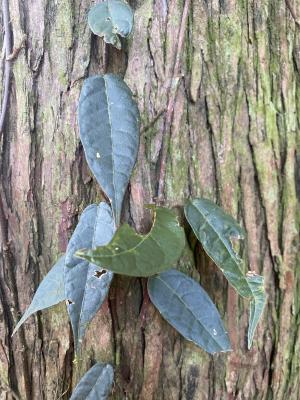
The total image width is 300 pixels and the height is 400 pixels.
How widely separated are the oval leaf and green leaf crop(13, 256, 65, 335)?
0.06 metres

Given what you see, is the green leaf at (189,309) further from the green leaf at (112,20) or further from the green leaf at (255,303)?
the green leaf at (112,20)

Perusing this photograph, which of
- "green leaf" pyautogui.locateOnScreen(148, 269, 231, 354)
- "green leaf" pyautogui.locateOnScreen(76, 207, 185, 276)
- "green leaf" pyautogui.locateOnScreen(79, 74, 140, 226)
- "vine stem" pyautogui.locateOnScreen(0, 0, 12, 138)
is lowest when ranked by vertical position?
"green leaf" pyautogui.locateOnScreen(148, 269, 231, 354)

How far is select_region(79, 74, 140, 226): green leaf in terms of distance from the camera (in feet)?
2.25

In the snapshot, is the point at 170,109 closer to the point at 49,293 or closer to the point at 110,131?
the point at 110,131

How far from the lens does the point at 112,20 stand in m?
0.76

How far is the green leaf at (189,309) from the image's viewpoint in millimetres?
718

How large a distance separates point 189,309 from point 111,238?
17 centimetres

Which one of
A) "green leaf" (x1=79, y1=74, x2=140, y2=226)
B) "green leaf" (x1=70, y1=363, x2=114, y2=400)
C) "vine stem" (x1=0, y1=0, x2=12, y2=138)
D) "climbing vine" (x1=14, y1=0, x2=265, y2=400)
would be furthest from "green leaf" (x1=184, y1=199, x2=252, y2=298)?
"vine stem" (x1=0, y1=0, x2=12, y2=138)

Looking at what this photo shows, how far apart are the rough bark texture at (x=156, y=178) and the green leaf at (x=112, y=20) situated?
0.13 ft

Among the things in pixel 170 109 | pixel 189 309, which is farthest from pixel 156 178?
pixel 189 309

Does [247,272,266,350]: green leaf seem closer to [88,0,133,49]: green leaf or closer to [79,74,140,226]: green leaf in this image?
[79,74,140,226]: green leaf

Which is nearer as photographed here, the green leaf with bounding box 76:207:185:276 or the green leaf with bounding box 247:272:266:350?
the green leaf with bounding box 76:207:185:276

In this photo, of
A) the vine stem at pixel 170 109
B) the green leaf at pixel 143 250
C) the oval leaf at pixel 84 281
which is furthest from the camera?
the vine stem at pixel 170 109

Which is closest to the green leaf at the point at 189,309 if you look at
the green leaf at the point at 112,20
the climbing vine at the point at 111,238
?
the climbing vine at the point at 111,238
